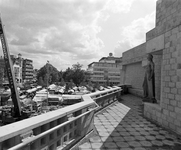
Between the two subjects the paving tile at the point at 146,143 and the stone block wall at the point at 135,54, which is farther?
the stone block wall at the point at 135,54

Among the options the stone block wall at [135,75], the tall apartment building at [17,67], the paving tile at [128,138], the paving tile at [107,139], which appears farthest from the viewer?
the tall apartment building at [17,67]

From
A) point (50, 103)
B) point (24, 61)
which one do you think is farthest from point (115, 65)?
point (50, 103)

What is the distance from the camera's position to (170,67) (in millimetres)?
6043

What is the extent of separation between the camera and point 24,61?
9762cm

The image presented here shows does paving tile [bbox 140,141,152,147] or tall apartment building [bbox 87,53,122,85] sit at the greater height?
tall apartment building [bbox 87,53,122,85]

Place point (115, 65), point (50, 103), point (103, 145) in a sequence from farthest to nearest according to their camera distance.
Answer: point (115, 65) → point (50, 103) → point (103, 145)

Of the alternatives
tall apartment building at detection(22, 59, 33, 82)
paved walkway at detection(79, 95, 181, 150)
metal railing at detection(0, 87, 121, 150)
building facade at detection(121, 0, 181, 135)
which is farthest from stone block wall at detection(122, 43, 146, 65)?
tall apartment building at detection(22, 59, 33, 82)

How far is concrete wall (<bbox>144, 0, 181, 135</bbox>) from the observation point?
5.56m

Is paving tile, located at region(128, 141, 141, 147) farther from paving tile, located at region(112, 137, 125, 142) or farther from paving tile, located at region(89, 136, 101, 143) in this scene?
paving tile, located at region(89, 136, 101, 143)

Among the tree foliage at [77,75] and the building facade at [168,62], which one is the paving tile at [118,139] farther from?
the tree foliage at [77,75]

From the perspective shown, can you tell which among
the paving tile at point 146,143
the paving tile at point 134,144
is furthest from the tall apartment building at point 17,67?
the paving tile at point 146,143

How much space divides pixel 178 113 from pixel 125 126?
6.94 feet

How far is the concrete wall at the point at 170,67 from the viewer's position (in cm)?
556

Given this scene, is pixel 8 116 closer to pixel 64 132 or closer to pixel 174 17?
pixel 64 132
